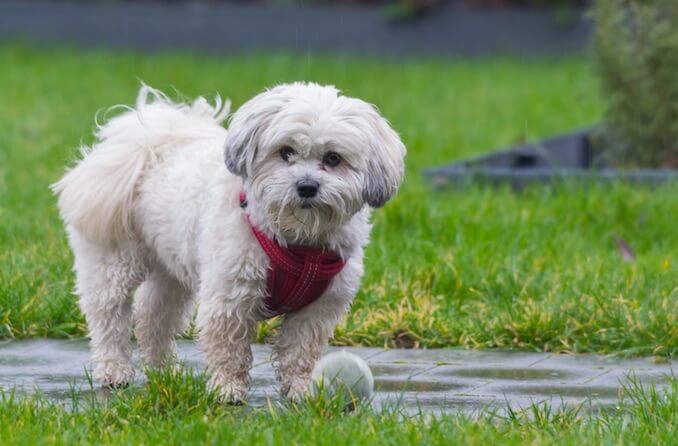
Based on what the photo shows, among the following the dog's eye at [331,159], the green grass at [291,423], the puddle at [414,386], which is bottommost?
the puddle at [414,386]

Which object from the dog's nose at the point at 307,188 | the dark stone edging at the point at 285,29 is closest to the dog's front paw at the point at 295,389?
the dog's nose at the point at 307,188

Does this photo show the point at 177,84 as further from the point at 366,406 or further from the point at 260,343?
the point at 366,406

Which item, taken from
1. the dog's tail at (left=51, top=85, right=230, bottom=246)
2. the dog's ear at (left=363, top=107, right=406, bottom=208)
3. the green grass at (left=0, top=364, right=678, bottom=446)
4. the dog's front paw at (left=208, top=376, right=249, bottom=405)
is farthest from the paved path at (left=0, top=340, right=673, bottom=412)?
the dog's ear at (left=363, top=107, right=406, bottom=208)

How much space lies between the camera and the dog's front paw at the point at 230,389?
463 cm

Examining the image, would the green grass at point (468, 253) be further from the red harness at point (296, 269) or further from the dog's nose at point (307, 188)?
the dog's nose at point (307, 188)

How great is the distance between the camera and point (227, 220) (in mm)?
4707

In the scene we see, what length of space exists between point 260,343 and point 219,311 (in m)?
1.22

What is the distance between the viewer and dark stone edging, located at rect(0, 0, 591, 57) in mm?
17141

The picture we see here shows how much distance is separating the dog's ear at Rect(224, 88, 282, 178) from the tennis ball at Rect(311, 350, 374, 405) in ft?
2.23

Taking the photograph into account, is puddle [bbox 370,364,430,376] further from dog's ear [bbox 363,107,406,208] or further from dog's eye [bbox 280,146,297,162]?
dog's eye [bbox 280,146,297,162]

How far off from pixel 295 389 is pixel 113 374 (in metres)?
0.77

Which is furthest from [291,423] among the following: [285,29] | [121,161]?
[285,29]

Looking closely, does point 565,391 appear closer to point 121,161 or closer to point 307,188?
point 307,188

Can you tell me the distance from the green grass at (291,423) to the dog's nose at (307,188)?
2.15 feet
